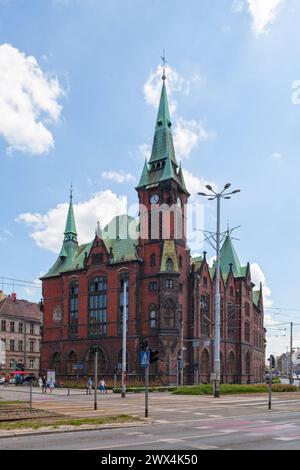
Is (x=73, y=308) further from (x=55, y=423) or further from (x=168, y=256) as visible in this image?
(x=55, y=423)

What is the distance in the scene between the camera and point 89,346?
2916 inches

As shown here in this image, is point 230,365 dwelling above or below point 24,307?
below

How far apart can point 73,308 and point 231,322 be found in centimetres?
2450

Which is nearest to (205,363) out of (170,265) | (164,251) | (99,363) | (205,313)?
(205,313)

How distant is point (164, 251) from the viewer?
229 feet

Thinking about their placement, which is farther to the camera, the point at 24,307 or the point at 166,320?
the point at 24,307

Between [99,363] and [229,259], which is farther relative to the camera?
[229,259]

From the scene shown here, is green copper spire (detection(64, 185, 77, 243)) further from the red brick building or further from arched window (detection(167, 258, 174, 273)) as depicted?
arched window (detection(167, 258, 174, 273))

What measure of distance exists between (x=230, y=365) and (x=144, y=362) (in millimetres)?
62712

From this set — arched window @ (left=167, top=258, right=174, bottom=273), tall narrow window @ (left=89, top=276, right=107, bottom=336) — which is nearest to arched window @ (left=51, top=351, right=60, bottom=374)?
tall narrow window @ (left=89, top=276, right=107, bottom=336)
